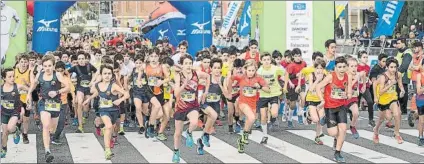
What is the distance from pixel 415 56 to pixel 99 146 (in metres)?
6.57

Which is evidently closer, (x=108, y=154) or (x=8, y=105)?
(x=108, y=154)

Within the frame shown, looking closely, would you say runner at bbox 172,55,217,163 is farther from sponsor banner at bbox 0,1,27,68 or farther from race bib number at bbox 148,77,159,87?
sponsor banner at bbox 0,1,27,68

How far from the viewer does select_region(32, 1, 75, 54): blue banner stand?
71.5 feet

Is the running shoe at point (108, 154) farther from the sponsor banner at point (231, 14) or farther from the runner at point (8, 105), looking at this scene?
the sponsor banner at point (231, 14)

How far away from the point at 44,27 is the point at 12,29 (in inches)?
57.6

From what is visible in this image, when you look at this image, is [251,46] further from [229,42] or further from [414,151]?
[229,42]

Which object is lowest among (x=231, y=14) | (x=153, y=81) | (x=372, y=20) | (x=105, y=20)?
(x=153, y=81)

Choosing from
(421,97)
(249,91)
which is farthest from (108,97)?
(421,97)

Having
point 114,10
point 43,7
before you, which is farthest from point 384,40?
point 114,10

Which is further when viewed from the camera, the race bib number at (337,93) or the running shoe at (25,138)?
the running shoe at (25,138)

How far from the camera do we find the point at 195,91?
11.7 metres

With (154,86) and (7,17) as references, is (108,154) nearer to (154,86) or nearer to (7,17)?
(154,86)

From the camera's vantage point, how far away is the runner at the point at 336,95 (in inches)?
436

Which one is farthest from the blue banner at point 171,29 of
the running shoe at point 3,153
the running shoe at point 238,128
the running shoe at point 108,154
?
the running shoe at point 108,154
